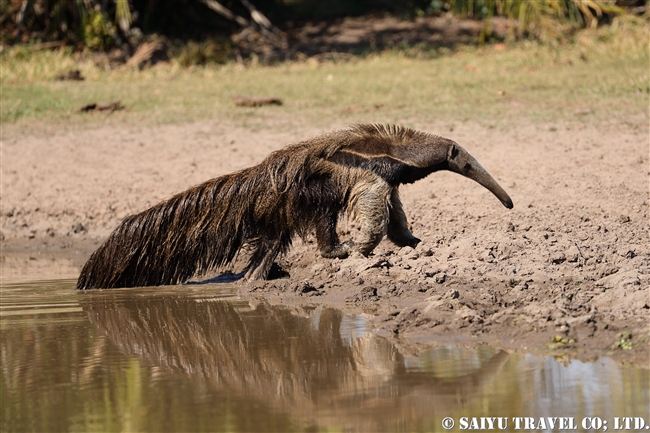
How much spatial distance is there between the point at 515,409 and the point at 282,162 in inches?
139

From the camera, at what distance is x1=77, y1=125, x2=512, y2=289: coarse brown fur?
7.01 metres

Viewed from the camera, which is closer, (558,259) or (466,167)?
(558,259)

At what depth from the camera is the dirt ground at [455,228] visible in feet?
17.6

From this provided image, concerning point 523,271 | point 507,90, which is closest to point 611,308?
point 523,271

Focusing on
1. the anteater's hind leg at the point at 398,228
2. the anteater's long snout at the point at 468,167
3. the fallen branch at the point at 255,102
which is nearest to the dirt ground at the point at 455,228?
the anteater's hind leg at the point at 398,228

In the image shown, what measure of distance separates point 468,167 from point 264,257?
6.05 feet

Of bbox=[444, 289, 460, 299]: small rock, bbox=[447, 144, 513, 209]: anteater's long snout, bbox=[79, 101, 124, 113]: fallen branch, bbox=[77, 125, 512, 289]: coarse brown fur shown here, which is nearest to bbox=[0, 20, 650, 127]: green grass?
bbox=[79, 101, 124, 113]: fallen branch

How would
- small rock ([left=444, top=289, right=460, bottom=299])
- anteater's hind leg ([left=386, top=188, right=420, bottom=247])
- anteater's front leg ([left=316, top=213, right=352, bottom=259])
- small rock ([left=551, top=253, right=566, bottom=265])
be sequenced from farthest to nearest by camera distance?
anteater's hind leg ([left=386, top=188, right=420, bottom=247])
anteater's front leg ([left=316, top=213, right=352, bottom=259])
small rock ([left=551, top=253, right=566, bottom=265])
small rock ([left=444, top=289, right=460, bottom=299])

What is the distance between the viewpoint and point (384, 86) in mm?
15234

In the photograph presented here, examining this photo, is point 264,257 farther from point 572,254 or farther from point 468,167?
point 572,254

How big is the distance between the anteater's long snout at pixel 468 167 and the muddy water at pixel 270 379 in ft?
6.14

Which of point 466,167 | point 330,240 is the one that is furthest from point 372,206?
point 466,167

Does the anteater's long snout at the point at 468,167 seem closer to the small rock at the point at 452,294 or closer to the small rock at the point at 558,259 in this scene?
the small rock at the point at 558,259

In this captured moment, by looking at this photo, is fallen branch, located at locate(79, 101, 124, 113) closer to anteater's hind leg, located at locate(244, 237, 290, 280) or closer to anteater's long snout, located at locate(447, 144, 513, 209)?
anteater's hind leg, located at locate(244, 237, 290, 280)
